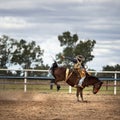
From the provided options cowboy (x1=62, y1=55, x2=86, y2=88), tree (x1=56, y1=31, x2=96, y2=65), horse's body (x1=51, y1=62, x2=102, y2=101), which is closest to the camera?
cowboy (x1=62, y1=55, x2=86, y2=88)

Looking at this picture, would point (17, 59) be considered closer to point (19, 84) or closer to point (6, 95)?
point (19, 84)

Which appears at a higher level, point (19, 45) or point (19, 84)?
point (19, 45)

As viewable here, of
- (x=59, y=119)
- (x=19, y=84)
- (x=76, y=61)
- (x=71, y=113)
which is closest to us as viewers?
(x=59, y=119)

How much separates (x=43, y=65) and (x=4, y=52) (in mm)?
6084

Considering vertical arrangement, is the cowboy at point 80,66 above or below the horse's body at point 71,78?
above

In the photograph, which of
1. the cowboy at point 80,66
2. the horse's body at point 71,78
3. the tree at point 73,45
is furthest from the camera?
the tree at point 73,45

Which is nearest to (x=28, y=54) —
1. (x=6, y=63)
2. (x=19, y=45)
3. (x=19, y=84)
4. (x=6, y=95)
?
(x=19, y=45)

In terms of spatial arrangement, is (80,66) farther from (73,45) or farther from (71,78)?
(73,45)

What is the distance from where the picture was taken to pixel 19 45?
59.8 meters

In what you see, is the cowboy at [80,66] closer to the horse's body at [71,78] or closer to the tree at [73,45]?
the horse's body at [71,78]

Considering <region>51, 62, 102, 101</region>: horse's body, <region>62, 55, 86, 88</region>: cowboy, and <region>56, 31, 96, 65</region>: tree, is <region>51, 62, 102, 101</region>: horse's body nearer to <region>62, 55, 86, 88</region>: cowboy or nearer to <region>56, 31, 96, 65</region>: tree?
<region>62, 55, 86, 88</region>: cowboy

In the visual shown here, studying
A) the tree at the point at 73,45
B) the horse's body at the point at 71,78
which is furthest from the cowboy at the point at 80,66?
the tree at the point at 73,45

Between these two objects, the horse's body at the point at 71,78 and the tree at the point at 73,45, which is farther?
the tree at the point at 73,45

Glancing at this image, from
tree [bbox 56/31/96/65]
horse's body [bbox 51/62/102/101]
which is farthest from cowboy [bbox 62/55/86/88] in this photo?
tree [bbox 56/31/96/65]
